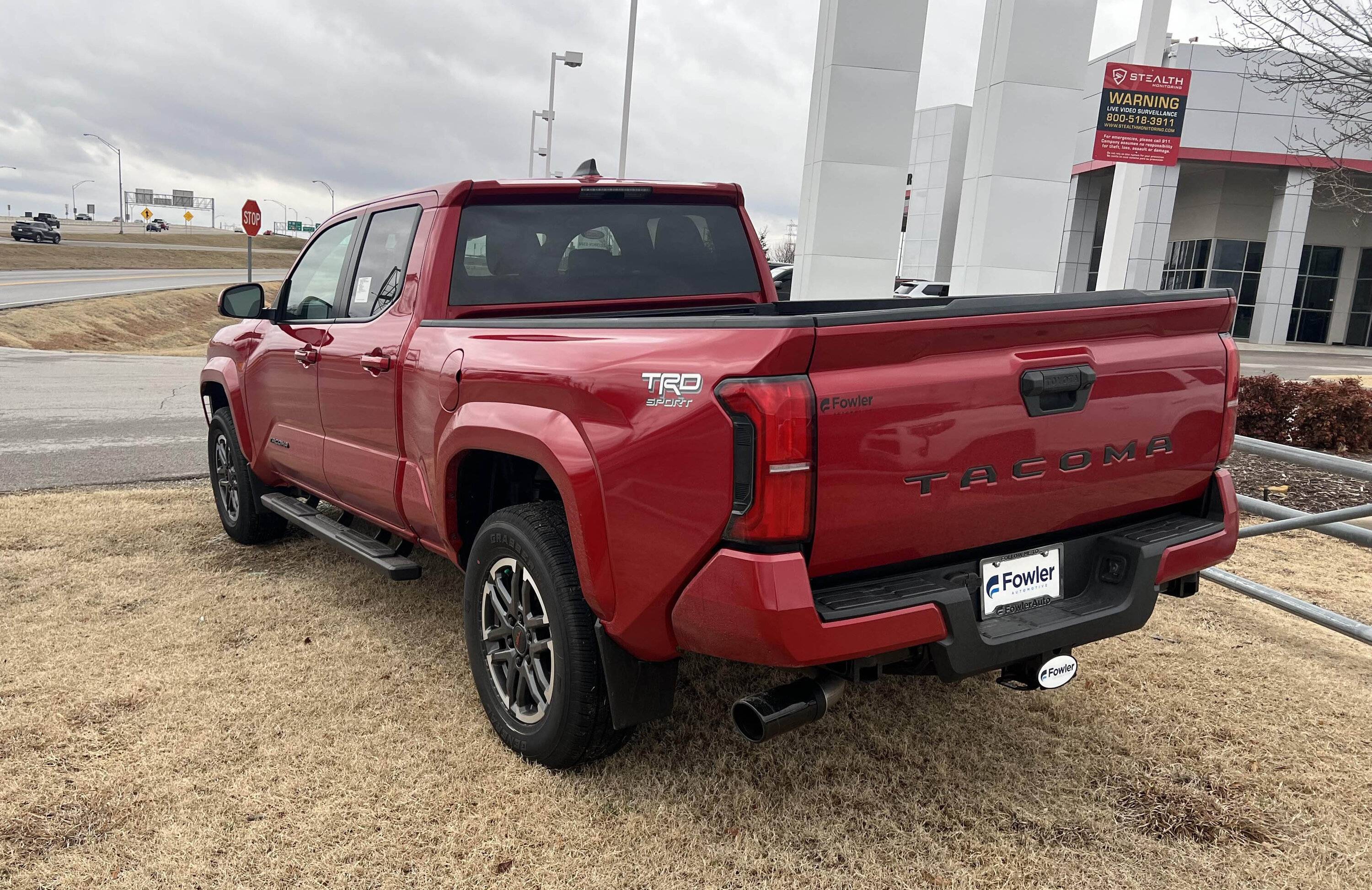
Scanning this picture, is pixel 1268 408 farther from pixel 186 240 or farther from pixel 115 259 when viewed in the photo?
pixel 186 240

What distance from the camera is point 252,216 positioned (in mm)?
29250

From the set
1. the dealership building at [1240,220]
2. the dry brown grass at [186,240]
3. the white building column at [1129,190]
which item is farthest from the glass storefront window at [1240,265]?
the dry brown grass at [186,240]

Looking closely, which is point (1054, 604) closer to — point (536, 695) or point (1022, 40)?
point (536, 695)

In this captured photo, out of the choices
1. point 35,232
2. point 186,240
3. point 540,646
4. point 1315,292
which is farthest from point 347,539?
point 186,240

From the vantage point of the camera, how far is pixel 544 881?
2611 millimetres

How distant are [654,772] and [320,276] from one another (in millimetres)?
3237

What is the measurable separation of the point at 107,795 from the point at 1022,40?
431 inches

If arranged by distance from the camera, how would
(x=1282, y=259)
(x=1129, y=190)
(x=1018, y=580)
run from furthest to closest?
(x=1282, y=259), (x=1129, y=190), (x=1018, y=580)

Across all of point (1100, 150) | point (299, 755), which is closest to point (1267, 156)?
point (1100, 150)

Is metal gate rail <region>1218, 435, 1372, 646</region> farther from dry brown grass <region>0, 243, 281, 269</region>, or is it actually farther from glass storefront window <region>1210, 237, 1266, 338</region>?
dry brown grass <region>0, 243, 281, 269</region>

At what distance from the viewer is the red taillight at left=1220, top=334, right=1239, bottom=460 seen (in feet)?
9.77

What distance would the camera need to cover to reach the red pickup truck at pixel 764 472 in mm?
2316

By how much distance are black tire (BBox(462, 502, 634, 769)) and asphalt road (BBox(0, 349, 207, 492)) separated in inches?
219

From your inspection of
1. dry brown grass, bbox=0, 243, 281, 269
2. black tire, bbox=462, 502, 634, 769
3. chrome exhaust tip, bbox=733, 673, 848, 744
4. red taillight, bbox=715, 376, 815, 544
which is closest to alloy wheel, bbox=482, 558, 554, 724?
black tire, bbox=462, 502, 634, 769
